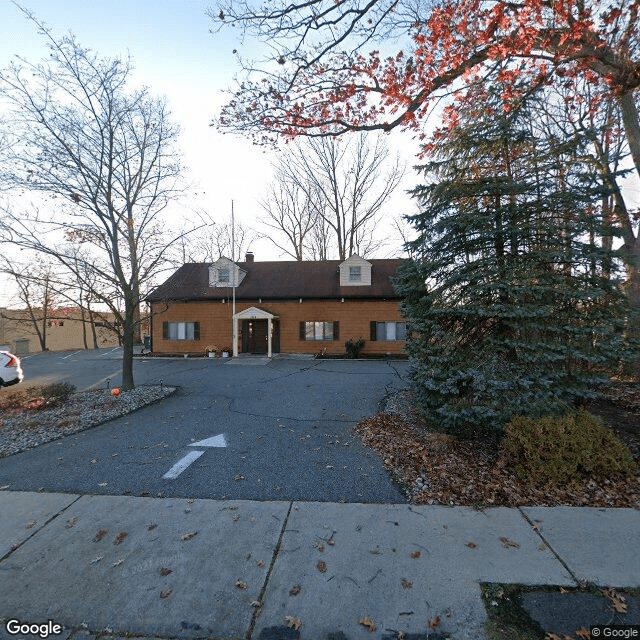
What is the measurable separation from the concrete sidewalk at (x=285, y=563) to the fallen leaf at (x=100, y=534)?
1.6 inches

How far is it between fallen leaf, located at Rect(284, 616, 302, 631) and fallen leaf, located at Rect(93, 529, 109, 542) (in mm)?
1958

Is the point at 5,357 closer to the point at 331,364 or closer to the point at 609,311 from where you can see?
the point at 331,364

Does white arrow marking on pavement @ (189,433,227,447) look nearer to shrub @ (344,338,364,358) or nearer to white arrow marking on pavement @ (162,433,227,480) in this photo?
white arrow marking on pavement @ (162,433,227,480)

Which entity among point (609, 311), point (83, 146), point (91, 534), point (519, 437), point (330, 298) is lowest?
point (91, 534)

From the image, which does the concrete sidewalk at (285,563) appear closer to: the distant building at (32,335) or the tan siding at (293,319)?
the tan siding at (293,319)

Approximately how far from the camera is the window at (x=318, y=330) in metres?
19.4

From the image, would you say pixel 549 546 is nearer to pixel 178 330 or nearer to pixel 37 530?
pixel 37 530

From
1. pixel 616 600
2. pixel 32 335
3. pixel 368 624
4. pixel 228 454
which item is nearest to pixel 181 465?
pixel 228 454

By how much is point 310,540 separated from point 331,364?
13062 mm

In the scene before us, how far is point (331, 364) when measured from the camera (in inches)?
630

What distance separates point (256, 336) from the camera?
20203 mm

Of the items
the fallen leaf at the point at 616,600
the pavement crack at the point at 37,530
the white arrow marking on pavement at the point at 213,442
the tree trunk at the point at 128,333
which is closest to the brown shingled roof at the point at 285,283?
the tree trunk at the point at 128,333

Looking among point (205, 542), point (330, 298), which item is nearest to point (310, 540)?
point (205, 542)

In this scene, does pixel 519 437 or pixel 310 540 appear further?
pixel 519 437
